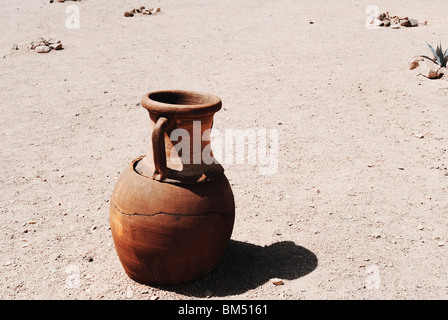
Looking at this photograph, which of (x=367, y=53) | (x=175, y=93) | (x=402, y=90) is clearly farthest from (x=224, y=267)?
(x=367, y=53)

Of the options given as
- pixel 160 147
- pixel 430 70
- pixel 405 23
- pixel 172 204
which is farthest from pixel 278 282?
pixel 405 23

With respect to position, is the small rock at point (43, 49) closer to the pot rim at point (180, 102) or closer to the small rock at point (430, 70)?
the small rock at point (430, 70)

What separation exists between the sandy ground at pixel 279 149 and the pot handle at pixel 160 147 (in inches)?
35.7

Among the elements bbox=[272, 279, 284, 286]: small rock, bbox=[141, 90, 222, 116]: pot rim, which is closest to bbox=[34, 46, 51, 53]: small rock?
bbox=[141, 90, 222, 116]: pot rim

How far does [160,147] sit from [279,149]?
124 inches

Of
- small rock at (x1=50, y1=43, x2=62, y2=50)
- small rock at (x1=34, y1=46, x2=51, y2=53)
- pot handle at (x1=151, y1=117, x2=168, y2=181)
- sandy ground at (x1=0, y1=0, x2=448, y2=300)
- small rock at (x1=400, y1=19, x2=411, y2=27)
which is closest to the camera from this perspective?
pot handle at (x1=151, y1=117, x2=168, y2=181)

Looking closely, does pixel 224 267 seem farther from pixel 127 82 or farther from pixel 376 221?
pixel 127 82

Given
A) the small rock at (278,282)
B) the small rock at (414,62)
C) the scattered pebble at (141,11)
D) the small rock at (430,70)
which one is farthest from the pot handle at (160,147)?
the scattered pebble at (141,11)

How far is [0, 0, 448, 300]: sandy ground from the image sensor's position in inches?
144

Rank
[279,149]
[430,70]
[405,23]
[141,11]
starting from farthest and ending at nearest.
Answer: [141,11] → [405,23] → [430,70] → [279,149]

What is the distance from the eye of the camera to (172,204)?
121 inches

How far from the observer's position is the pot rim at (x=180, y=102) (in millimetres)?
3033

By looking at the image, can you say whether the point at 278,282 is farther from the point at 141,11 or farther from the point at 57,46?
the point at 141,11

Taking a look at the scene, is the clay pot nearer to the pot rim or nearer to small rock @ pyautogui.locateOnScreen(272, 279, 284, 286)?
the pot rim
